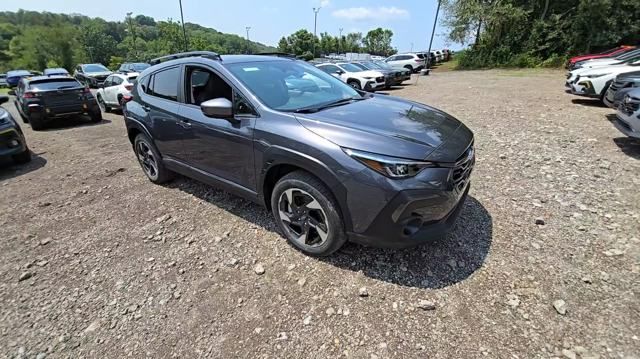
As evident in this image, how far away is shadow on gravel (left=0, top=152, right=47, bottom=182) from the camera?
5.40m

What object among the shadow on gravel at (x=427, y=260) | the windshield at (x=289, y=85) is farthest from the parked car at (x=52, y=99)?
the shadow on gravel at (x=427, y=260)

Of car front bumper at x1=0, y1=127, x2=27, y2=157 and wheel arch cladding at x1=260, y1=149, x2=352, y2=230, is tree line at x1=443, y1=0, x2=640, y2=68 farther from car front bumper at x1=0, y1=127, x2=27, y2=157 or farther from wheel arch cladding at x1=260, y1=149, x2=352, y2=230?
car front bumper at x1=0, y1=127, x2=27, y2=157

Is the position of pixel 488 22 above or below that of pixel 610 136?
above

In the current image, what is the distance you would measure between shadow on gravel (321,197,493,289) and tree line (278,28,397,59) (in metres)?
80.2

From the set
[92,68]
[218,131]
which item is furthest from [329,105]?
[92,68]

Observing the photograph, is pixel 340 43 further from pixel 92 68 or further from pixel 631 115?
pixel 631 115

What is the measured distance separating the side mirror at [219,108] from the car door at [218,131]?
0.13m

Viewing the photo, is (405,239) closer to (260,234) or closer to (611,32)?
(260,234)

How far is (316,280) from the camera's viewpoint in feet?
8.43

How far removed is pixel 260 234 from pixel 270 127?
44.2 inches

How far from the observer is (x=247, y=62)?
343 centimetres

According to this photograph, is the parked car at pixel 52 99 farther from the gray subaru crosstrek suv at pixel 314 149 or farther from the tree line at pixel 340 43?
the tree line at pixel 340 43

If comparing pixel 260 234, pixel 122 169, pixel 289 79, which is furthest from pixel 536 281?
pixel 122 169

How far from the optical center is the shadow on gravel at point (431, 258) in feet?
8.30
